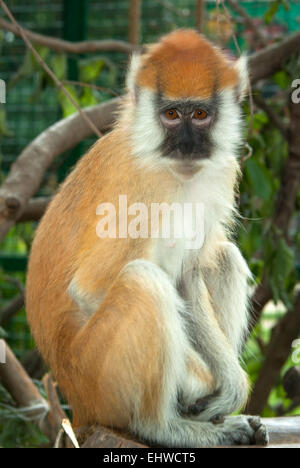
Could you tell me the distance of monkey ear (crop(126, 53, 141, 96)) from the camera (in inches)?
115

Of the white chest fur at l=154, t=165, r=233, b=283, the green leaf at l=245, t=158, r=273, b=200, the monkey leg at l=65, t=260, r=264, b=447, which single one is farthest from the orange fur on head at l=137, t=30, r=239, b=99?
the green leaf at l=245, t=158, r=273, b=200

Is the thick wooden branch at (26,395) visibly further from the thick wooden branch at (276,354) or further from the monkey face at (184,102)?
the monkey face at (184,102)

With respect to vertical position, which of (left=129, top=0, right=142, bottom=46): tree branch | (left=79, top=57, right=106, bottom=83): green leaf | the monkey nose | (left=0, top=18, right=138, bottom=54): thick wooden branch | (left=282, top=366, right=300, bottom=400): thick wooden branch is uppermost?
(left=129, top=0, right=142, bottom=46): tree branch

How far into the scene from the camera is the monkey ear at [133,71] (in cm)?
292

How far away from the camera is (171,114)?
2.85 m

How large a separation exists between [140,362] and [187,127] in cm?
89

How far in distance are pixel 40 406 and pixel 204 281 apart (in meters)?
1.71

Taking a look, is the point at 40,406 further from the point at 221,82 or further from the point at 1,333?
the point at 221,82

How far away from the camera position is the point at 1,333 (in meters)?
4.23

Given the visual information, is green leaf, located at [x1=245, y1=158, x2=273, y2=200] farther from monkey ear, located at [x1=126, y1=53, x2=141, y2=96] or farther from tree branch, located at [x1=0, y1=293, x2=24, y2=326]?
tree branch, located at [x1=0, y1=293, x2=24, y2=326]

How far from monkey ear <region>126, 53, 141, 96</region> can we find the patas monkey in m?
0.01

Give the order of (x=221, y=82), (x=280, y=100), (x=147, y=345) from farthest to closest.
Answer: (x=280, y=100)
(x=221, y=82)
(x=147, y=345)

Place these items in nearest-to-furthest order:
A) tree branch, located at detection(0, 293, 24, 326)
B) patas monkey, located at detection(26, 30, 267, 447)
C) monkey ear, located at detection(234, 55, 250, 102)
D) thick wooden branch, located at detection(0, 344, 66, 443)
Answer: patas monkey, located at detection(26, 30, 267, 447) < monkey ear, located at detection(234, 55, 250, 102) < thick wooden branch, located at detection(0, 344, 66, 443) < tree branch, located at detection(0, 293, 24, 326)
